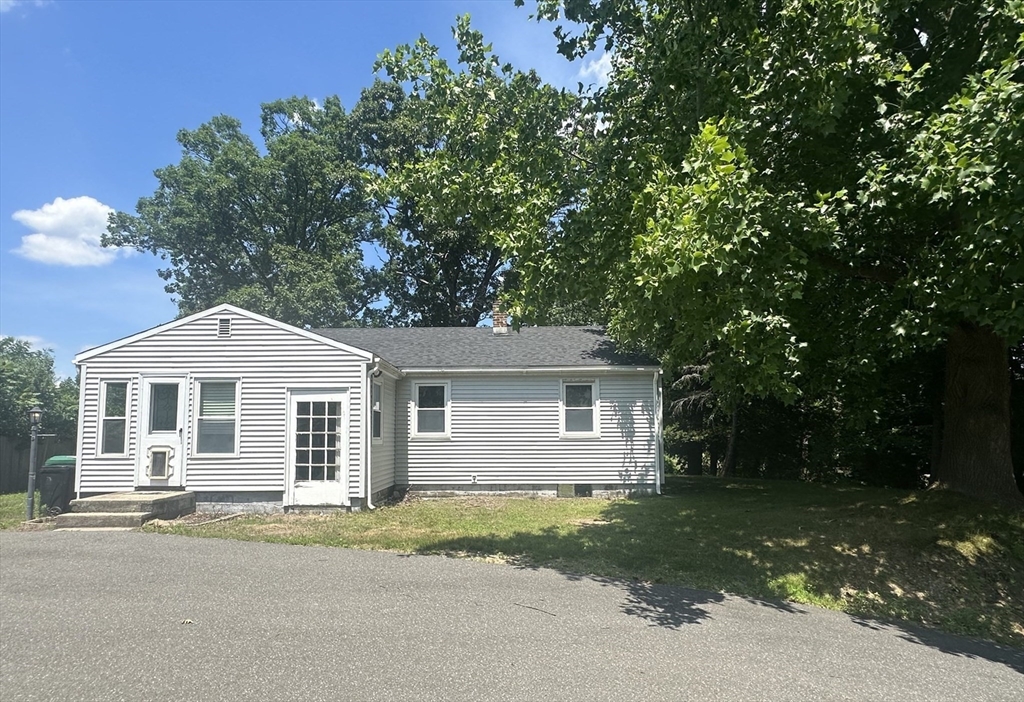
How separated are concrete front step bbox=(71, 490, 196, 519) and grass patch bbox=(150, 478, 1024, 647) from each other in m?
0.75

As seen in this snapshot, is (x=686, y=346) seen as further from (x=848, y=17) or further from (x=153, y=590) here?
(x=153, y=590)

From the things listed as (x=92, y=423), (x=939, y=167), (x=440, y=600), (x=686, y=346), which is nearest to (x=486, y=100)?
(x=686, y=346)

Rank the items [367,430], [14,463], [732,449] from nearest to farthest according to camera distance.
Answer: [367,430]
[14,463]
[732,449]

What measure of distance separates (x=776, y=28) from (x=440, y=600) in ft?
21.1

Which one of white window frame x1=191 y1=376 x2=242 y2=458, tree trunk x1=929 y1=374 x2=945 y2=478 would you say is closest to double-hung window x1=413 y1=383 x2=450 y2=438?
white window frame x1=191 y1=376 x2=242 y2=458

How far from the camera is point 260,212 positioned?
117 feet

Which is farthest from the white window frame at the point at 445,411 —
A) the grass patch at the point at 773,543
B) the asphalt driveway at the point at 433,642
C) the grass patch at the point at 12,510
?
the asphalt driveway at the point at 433,642

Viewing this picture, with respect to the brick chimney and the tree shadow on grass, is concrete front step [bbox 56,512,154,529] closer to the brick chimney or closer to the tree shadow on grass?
the tree shadow on grass

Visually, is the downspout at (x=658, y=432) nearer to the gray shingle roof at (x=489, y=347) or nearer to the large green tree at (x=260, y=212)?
the gray shingle roof at (x=489, y=347)

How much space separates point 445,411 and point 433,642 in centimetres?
1022

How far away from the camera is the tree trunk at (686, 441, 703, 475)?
24133 millimetres

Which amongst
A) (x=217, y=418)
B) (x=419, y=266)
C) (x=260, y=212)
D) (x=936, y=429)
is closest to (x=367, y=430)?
(x=217, y=418)

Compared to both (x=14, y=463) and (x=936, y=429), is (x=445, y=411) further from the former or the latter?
(x=14, y=463)

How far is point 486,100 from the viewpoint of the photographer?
823cm
